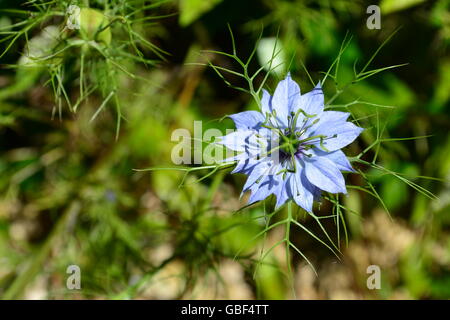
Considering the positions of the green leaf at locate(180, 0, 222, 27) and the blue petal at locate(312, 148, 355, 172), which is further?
the green leaf at locate(180, 0, 222, 27)

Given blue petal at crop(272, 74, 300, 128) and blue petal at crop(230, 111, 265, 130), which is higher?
blue petal at crop(272, 74, 300, 128)

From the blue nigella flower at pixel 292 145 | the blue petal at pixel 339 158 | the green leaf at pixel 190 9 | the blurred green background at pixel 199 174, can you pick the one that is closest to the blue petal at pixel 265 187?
the blue nigella flower at pixel 292 145

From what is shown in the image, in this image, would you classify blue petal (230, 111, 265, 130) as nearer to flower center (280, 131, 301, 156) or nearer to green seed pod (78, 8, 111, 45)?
flower center (280, 131, 301, 156)

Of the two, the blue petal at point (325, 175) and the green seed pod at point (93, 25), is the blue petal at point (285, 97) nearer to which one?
the blue petal at point (325, 175)

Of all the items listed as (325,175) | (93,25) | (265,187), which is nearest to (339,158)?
(325,175)

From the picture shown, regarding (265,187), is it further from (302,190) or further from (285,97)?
(285,97)

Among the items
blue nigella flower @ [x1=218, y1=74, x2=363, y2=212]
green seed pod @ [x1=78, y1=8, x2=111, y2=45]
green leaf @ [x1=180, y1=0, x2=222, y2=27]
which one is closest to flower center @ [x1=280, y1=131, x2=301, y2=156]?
blue nigella flower @ [x1=218, y1=74, x2=363, y2=212]

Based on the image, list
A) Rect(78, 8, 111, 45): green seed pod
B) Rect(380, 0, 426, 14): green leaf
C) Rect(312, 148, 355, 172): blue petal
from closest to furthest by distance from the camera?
1. Rect(312, 148, 355, 172): blue petal
2. Rect(78, 8, 111, 45): green seed pod
3. Rect(380, 0, 426, 14): green leaf
